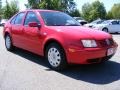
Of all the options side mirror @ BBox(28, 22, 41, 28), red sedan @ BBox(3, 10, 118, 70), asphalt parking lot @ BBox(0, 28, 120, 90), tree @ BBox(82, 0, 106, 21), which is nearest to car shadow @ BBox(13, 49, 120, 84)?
asphalt parking lot @ BBox(0, 28, 120, 90)

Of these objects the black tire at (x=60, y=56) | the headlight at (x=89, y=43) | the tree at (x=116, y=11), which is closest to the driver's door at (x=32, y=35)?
the black tire at (x=60, y=56)

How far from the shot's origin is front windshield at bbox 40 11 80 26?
7381 mm

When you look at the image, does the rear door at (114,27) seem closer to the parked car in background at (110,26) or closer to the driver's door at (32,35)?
the parked car in background at (110,26)

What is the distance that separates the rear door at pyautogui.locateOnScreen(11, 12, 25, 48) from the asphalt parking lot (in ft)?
2.31

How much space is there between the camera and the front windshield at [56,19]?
7.38 m

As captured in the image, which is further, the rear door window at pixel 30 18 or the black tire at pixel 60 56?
the rear door window at pixel 30 18

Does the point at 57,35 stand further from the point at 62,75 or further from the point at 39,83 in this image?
the point at 39,83

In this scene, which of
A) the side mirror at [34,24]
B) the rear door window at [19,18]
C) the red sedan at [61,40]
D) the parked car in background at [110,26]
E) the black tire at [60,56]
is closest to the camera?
the red sedan at [61,40]

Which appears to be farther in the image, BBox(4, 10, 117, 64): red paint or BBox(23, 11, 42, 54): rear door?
BBox(23, 11, 42, 54): rear door

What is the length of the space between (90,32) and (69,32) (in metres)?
0.57

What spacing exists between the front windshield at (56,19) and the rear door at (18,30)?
100 cm

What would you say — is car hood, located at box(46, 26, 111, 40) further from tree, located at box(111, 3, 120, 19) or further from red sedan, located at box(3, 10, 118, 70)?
tree, located at box(111, 3, 120, 19)

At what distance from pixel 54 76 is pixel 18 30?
8.93 ft

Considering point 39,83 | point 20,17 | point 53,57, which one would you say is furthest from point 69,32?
point 20,17
